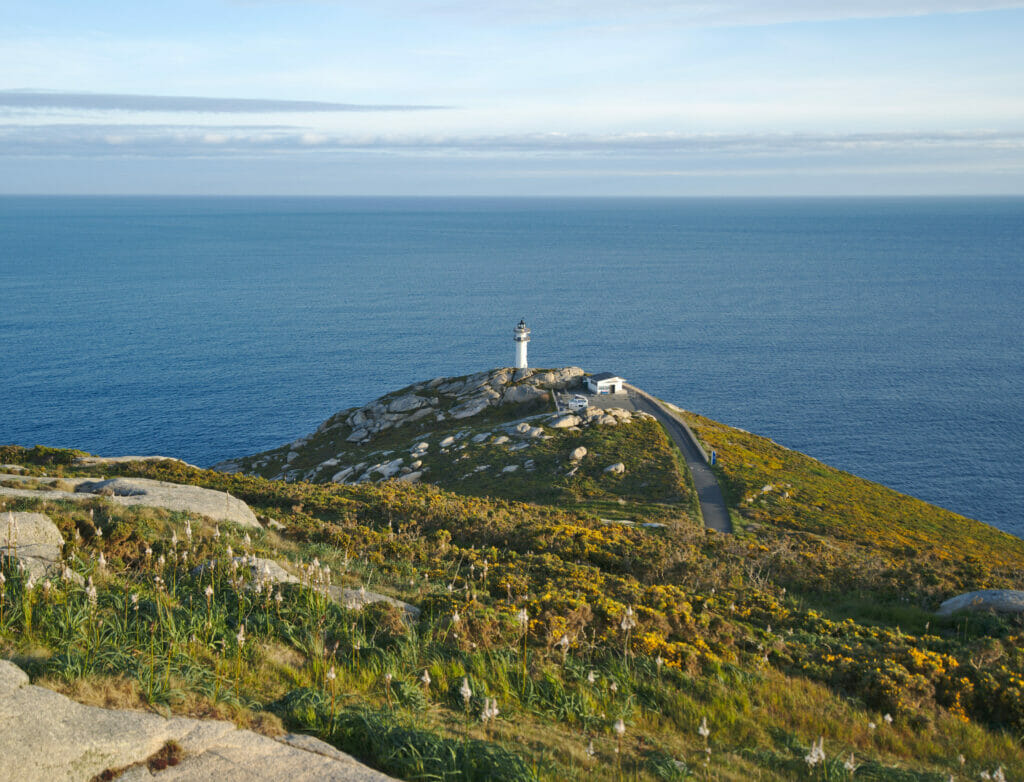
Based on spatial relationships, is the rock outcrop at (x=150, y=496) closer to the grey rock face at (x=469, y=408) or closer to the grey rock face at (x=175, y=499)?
the grey rock face at (x=175, y=499)

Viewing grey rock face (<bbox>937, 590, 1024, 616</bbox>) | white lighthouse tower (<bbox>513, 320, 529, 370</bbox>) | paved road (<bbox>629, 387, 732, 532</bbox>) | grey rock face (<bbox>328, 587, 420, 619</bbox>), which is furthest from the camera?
white lighthouse tower (<bbox>513, 320, 529, 370</bbox>)

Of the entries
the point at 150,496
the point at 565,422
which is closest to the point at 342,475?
the point at 565,422

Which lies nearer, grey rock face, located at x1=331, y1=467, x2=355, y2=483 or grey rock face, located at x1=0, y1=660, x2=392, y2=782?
grey rock face, located at x1=0, y1=660, x2=392, y2=782

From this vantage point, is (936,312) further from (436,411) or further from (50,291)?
(50,291)

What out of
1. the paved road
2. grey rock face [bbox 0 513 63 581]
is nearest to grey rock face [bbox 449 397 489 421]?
the paved road

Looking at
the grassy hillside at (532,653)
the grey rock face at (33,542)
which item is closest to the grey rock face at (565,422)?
the grassy hillside at (532,653)

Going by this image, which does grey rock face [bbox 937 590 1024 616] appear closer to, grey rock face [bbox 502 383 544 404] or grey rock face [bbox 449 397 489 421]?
grey rock face [bbox 502 383 544 404]

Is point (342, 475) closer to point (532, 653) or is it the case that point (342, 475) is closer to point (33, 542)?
point (33, 542)

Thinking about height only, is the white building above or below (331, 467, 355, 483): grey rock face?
above
